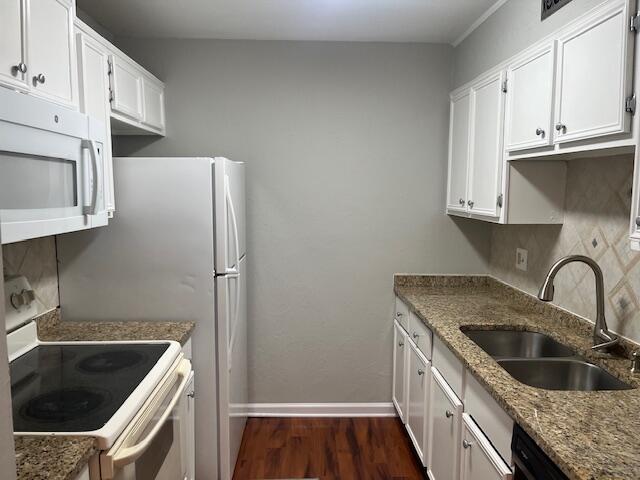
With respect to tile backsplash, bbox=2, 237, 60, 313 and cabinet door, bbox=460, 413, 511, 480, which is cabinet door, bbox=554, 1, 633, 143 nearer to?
cabinet door, bbox=460, 413, 511, 480

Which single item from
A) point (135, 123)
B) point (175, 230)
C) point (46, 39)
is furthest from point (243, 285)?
point (46, 39)

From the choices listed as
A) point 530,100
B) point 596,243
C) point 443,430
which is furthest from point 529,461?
point 530,100

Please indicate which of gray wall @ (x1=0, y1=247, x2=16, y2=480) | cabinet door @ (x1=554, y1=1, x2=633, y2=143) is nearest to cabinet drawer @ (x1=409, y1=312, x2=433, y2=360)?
cabinet door @ (x1=554, y1=1, x2=633, y2=143)

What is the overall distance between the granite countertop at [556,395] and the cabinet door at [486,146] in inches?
21.0

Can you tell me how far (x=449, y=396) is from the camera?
202 cm

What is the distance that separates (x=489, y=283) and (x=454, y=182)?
729 mm

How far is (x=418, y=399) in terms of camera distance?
2574 millimetres

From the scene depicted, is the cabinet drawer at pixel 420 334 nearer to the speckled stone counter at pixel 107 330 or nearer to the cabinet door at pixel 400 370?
the cabinet door at pixel 400 370

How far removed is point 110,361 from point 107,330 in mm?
426

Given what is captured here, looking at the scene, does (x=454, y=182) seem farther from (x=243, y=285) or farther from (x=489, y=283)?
(x=243, y=285)

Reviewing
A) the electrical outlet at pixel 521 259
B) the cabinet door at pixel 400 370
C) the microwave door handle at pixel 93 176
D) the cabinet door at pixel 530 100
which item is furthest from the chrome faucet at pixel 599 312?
the microwave door handle at pixel 93 176

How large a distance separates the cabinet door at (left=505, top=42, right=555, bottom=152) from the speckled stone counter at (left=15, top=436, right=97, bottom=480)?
1.86m

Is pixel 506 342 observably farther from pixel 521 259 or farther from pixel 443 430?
pixel 521 259

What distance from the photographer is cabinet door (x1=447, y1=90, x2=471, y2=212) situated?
278 cm
